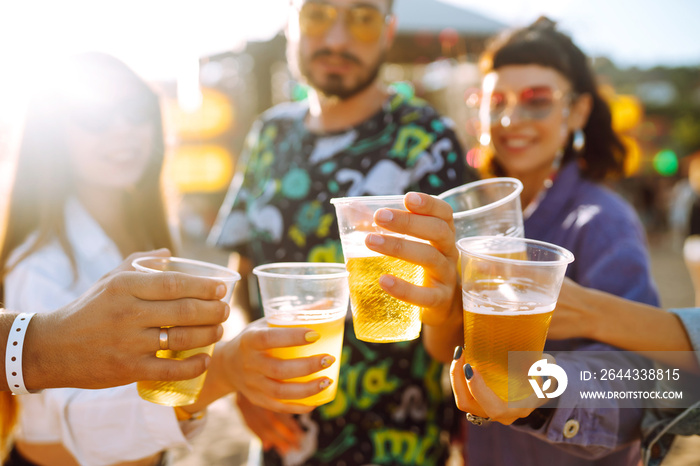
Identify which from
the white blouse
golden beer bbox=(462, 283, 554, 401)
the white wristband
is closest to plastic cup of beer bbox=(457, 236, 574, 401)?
golden beer bbox=(462, 283, 554, 401)

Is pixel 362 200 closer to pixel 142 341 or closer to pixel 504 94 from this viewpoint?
pixel 142 341

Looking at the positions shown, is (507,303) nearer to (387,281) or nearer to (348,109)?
(387,281)

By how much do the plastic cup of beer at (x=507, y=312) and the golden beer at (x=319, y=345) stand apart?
36 centimetres

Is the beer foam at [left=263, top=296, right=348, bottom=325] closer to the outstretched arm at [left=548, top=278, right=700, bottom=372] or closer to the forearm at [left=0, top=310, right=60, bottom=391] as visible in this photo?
the forearm at [left=0, top=310, right=60, bottom=391]

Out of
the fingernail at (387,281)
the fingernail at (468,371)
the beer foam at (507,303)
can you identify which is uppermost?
the fingernail at (387,281)

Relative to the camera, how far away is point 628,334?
1.36 metres

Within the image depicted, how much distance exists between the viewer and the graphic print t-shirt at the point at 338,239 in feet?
6.58

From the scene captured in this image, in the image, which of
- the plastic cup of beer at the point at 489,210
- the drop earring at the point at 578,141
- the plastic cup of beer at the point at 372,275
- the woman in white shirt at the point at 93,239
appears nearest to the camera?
the plastic cup of beer at the point at 372,275

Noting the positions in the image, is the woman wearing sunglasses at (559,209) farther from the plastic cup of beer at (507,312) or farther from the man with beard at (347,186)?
the man with beard at (347,186)

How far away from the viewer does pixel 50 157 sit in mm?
2064

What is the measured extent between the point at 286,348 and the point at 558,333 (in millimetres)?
782

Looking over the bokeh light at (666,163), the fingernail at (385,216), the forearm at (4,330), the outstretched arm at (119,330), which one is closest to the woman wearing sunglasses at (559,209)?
the fingernail at (385,216)

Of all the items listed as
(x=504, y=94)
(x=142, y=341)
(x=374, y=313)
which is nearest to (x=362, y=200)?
(x=374, y=313)

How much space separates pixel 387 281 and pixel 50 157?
180cm
